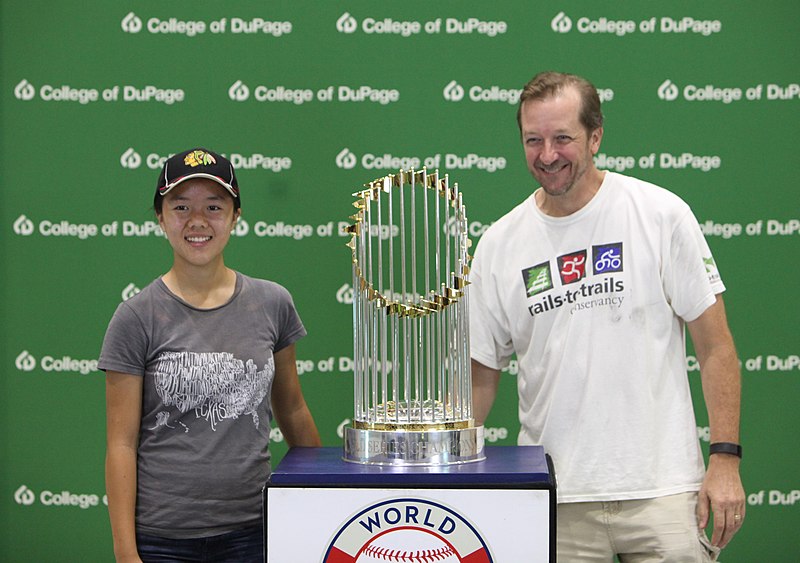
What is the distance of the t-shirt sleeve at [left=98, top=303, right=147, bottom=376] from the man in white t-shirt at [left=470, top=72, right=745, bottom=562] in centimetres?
98

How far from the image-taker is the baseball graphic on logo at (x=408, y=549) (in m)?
1.88

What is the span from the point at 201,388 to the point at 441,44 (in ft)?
5.89

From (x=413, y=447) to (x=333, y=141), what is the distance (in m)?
1.72

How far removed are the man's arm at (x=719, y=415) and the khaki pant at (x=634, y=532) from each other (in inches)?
1.9

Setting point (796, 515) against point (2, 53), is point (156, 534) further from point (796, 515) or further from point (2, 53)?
point (796, 515)

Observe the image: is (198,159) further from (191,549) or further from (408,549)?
(408,549)

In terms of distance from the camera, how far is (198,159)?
2176mm

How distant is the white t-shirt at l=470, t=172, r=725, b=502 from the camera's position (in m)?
2.36

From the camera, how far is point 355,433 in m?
2.02

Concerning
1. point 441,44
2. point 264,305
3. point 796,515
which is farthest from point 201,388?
point 796,515

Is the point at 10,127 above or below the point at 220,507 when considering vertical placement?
above

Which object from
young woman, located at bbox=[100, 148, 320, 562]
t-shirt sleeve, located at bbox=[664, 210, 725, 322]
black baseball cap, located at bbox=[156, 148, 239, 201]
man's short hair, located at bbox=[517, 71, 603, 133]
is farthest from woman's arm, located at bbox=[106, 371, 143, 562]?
t-shirt sleeve, located at bbox=[664, 210, 725, 322]

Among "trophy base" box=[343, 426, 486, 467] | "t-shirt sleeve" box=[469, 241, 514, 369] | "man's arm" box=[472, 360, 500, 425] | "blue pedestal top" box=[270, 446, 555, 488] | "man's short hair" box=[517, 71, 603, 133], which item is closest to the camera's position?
"blue pedestal top" box=[270, 446, 555, 488]

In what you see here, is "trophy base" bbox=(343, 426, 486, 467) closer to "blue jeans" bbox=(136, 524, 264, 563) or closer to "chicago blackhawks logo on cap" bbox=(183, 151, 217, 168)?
"blue jeans" bbox=(136, 524, 264, 563)
